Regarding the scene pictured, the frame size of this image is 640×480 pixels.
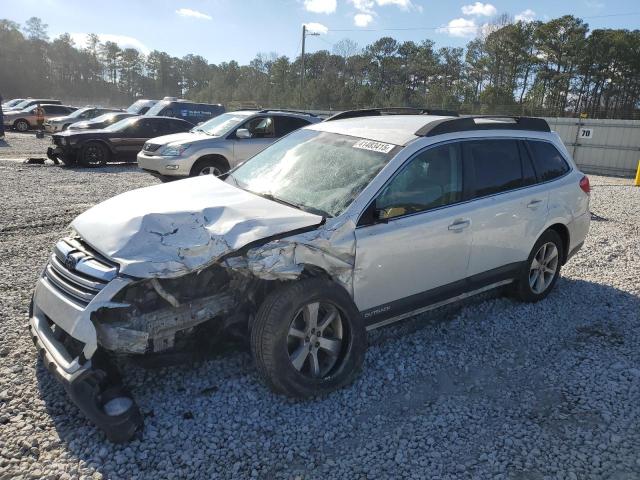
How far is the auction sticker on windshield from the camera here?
3875 mm

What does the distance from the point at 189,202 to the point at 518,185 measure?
300cm

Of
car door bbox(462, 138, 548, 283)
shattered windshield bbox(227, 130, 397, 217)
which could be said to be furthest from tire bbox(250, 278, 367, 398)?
car door bbox(462, 138, 548, 283)

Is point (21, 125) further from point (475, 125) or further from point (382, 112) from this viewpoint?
point (475, 125)

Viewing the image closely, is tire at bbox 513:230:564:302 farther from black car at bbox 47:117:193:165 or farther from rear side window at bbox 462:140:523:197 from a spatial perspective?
black car at bbox 47:117:193:165

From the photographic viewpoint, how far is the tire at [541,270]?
16.1 feet

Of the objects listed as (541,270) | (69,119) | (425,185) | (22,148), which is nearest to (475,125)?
(425,185)

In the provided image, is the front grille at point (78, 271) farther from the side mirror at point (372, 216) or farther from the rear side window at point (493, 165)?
the rear side window at point (493, 165)

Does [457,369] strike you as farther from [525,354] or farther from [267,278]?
[267,278]

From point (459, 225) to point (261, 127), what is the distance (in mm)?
8248

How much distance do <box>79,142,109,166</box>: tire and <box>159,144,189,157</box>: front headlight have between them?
4.38m

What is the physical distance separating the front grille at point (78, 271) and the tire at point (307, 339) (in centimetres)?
94

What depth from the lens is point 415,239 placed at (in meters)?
3.70

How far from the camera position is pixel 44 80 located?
8662cm

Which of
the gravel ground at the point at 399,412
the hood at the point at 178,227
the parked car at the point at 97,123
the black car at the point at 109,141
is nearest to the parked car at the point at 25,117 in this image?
the parked car at the point at 97,123
